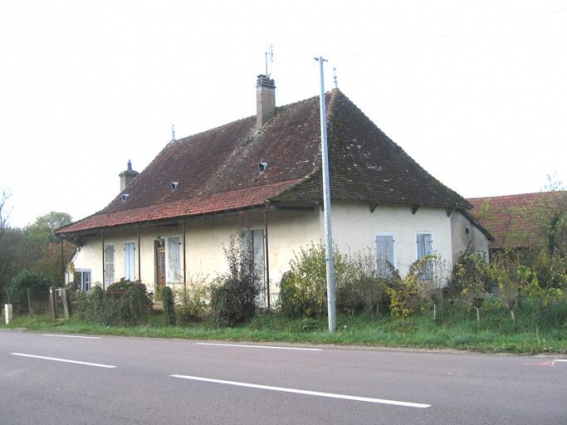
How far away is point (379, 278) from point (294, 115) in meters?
8.71

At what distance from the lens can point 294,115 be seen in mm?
23047

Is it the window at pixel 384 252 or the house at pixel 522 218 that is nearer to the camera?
the window at pixel 384 252

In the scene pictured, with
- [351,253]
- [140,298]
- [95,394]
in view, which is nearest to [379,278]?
[351,253]

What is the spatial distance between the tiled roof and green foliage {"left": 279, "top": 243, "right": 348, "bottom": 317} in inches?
Answer: 71.9

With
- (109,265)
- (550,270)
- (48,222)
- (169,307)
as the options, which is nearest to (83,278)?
(109,265)

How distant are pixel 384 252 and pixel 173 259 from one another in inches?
341

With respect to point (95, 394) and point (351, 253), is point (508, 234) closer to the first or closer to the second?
point (351, 253)

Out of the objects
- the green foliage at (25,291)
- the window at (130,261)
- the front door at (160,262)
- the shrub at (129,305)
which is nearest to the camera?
the shrub at (129,305)

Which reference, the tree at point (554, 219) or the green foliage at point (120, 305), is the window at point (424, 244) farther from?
the green foliage at point (120, 305)

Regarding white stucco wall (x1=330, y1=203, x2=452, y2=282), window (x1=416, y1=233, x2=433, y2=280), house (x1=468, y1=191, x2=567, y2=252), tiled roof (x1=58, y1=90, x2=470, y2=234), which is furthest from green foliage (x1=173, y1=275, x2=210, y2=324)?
house (x1=468, y1=191, x2=567, y2=252)

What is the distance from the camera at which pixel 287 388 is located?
7836 millimetres

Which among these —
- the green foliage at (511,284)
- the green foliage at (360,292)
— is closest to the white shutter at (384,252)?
the green foliage at (360,292)

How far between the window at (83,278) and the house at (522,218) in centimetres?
1905

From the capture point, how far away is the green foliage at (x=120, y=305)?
20078 millimetres
